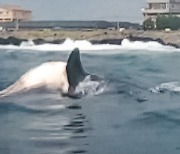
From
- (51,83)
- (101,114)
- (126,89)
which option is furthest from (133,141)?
(126,89)

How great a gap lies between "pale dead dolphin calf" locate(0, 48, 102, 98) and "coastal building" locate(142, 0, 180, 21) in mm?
48208

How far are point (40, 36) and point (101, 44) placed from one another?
376 centimetres

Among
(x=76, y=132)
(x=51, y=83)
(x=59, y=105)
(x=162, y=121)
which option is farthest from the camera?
(x=51, y=83)

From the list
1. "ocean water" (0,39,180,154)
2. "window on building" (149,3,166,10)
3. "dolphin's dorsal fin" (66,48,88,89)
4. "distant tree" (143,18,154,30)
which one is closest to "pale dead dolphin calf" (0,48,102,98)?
"dolphin's dorsal fin" (66,48,88,89)

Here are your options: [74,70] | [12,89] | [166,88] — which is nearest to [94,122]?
[74,70]

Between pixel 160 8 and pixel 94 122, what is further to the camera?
pixel 160 8

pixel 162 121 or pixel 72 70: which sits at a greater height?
pixel 72 70

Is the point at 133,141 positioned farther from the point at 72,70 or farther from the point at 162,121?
the point at 72,70

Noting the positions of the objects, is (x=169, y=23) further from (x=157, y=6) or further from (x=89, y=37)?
(x=157, y=6)

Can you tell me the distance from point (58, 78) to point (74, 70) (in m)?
0.23

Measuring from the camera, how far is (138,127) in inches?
260

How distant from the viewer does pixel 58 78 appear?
27.1 ft

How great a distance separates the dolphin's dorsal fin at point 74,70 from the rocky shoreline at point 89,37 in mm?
25473

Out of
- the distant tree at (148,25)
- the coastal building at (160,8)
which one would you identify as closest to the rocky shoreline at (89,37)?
the distant tree at (148,25)
